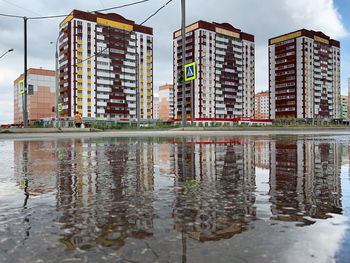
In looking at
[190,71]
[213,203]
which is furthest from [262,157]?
[190,71]

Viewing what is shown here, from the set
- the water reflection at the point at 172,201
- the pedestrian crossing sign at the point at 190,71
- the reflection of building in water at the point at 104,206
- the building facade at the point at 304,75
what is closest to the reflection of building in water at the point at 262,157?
the water reflection at the point at 172,201

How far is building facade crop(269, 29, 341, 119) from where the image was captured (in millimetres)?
120938

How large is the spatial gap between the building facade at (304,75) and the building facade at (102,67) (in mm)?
55214

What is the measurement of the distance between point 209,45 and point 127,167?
4557 inches

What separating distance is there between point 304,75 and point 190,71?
11367 centimetres

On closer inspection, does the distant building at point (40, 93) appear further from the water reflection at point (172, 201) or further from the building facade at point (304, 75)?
the water reflection at point (172, 201)

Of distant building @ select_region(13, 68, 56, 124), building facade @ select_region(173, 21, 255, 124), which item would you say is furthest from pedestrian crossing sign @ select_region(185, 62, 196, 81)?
distant building @ select_region(13, 68, 56, 124)

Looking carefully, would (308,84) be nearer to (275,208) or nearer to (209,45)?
(209,45)

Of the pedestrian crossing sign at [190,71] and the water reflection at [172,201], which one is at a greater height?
the pedestrian crossing sign at [190,71]

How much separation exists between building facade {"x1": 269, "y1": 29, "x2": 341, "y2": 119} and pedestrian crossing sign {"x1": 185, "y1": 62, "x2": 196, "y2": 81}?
110 meters

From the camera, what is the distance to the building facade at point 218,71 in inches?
4451

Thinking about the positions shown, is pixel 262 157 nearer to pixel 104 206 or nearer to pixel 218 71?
pixel 104 206

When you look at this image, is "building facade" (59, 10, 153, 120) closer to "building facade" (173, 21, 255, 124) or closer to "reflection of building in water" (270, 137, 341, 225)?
"building facade" (173, 21, 255, 124)

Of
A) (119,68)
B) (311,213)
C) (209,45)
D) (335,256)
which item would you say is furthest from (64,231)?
(209,45)
